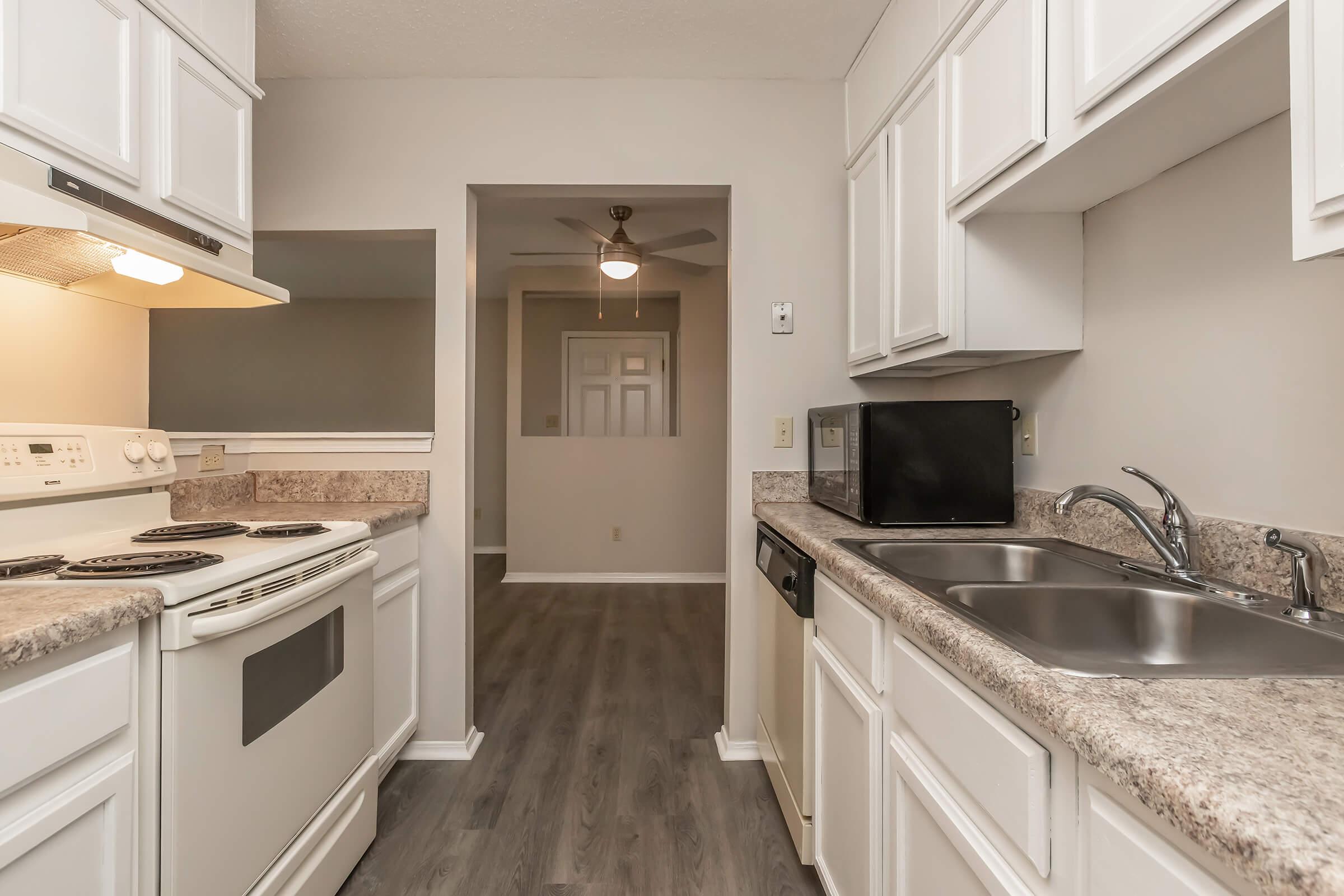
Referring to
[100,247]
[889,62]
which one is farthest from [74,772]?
[889,62]

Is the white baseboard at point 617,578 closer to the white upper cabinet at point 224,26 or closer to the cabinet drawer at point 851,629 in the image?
the cabinet drawer at point 851,629

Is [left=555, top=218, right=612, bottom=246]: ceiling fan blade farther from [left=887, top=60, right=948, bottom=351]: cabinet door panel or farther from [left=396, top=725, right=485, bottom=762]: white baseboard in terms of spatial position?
[left=396, top=725, right=485, bottom=762]: white baseboard

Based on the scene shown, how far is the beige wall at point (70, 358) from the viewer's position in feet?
5.22

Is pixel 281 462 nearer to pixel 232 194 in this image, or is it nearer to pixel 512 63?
pixel 232 194

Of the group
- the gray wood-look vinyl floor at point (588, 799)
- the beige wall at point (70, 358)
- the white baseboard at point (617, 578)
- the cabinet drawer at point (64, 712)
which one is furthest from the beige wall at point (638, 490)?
the cabinet drawer at point (64, 712)

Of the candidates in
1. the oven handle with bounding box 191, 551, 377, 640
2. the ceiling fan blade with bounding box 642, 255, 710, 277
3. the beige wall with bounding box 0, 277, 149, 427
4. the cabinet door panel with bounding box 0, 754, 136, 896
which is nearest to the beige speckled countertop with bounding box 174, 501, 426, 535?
the oven handle with bounding box 191, 551, 377, 640

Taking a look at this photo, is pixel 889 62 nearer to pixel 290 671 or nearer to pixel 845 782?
pixel 845 782

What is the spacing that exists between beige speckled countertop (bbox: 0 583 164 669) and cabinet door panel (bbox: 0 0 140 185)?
84 centimetres

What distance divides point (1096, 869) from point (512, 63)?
8.33 feet

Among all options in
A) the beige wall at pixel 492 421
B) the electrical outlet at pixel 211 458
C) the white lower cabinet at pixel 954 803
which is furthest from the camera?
the beige wall at pixel 492 421

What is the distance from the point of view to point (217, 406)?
6477mm

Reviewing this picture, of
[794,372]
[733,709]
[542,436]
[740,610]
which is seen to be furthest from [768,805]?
[542,436]

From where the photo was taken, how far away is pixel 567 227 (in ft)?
13.1

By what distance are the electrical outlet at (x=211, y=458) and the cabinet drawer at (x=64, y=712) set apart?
1344 millimetres
